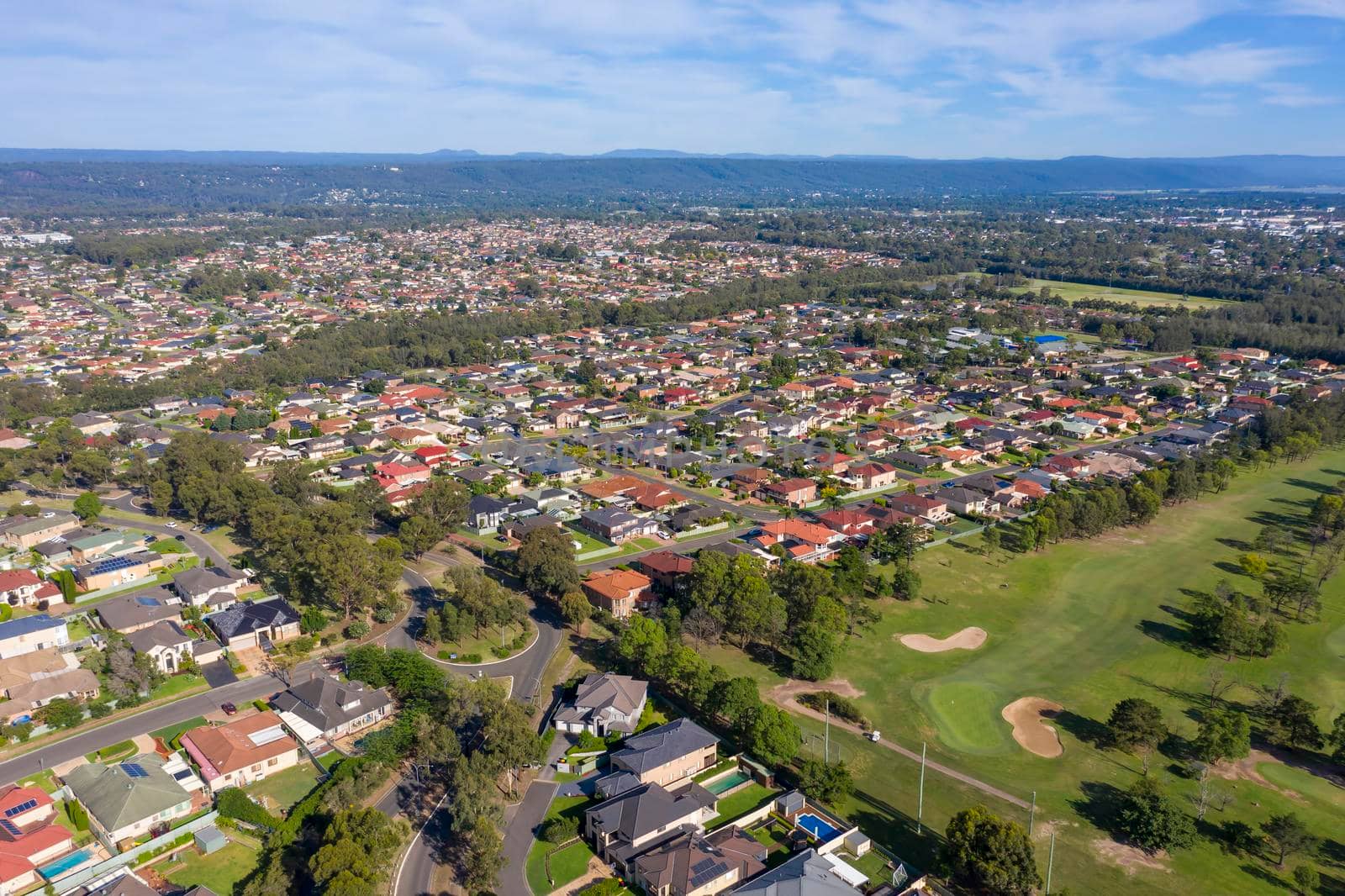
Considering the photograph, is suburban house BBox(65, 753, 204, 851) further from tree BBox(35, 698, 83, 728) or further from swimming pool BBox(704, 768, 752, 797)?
swimming pool BBox(704, 768, 752, 797)

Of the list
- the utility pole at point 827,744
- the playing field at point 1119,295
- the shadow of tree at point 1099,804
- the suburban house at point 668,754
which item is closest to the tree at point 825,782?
the utility pole at point 827,744

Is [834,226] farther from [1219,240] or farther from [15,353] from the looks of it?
[15,353]

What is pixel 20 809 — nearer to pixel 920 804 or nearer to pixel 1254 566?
pixel 920 804

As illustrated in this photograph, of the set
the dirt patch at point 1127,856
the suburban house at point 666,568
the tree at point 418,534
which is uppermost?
the tree at point 418,534

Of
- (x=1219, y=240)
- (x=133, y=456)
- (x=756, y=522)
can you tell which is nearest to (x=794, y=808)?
(x=756, y=522)

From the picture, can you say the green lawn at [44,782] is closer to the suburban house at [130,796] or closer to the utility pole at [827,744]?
the suburban house at [130,796]

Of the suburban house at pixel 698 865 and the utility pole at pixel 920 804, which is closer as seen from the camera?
the suburban house at pixel 698 865
